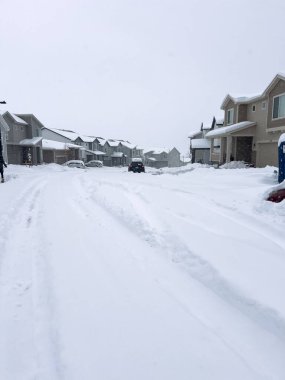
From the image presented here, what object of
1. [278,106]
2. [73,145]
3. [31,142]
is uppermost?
[278,106]

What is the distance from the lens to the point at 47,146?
45.4 meters

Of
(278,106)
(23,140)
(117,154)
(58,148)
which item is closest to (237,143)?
(278,106)

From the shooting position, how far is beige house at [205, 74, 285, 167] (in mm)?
22016

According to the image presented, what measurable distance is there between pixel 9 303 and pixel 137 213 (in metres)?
4.10

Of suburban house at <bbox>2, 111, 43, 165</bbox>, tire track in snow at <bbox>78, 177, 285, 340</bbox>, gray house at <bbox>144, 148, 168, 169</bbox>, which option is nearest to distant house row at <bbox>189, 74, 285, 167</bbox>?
tire track in snow at <bbox>78, 177, 285, 340</bbox>

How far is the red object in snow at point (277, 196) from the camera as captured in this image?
23.9ft

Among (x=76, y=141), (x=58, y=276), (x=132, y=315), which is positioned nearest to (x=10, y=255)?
(x=58, y=276)

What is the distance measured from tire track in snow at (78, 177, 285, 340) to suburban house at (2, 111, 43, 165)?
35.2m

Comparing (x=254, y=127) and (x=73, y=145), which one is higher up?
(x=254, y=127)

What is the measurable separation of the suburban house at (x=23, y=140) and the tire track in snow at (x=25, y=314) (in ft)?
118

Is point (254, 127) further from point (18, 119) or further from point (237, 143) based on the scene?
point (18, 119)

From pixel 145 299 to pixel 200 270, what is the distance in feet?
3.43

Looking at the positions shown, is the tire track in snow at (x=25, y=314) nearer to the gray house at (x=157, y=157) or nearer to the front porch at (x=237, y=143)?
the front porch at (x=237, y=143)

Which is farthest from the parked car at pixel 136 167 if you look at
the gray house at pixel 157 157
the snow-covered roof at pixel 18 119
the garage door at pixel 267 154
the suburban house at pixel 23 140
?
the gray house at pixel 157 157
